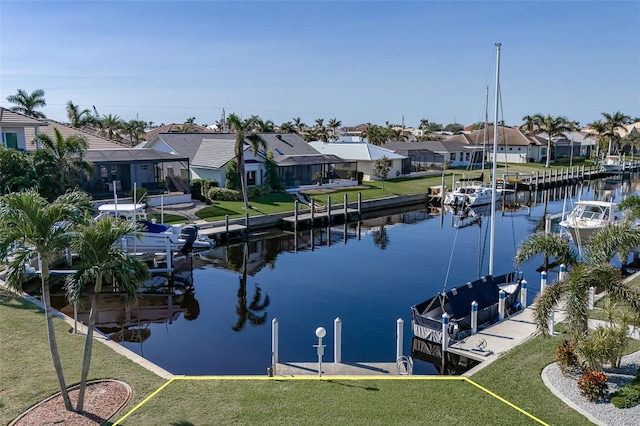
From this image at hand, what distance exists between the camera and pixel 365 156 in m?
60.2

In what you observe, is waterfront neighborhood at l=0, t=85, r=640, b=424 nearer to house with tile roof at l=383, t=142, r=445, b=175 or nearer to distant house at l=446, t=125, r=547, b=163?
house with tile roof at l=383, t=142, r=445, b=175

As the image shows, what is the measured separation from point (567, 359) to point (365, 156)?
1905 inches

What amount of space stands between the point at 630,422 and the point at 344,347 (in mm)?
8538

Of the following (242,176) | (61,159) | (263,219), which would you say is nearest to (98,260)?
(61,159)

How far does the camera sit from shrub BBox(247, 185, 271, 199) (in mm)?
44406

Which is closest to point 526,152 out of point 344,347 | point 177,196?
point 177,196

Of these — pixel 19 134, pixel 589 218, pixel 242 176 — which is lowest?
pixel 589 218

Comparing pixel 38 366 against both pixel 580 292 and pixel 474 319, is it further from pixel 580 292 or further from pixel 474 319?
pixel 580 292

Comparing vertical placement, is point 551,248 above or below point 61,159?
below

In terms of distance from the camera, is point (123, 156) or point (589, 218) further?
point (123, 156)

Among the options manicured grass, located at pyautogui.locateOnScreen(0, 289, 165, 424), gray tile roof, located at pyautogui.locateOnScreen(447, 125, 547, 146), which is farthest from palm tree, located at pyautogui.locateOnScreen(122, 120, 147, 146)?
manicured grass, located at pyautogui.locateOnScreen(0, 289, 165, 424)

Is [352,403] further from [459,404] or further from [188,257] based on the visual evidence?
[188,257]

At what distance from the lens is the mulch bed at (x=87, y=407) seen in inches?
428

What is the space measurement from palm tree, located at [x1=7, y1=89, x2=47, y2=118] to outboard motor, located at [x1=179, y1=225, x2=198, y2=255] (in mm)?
37136
